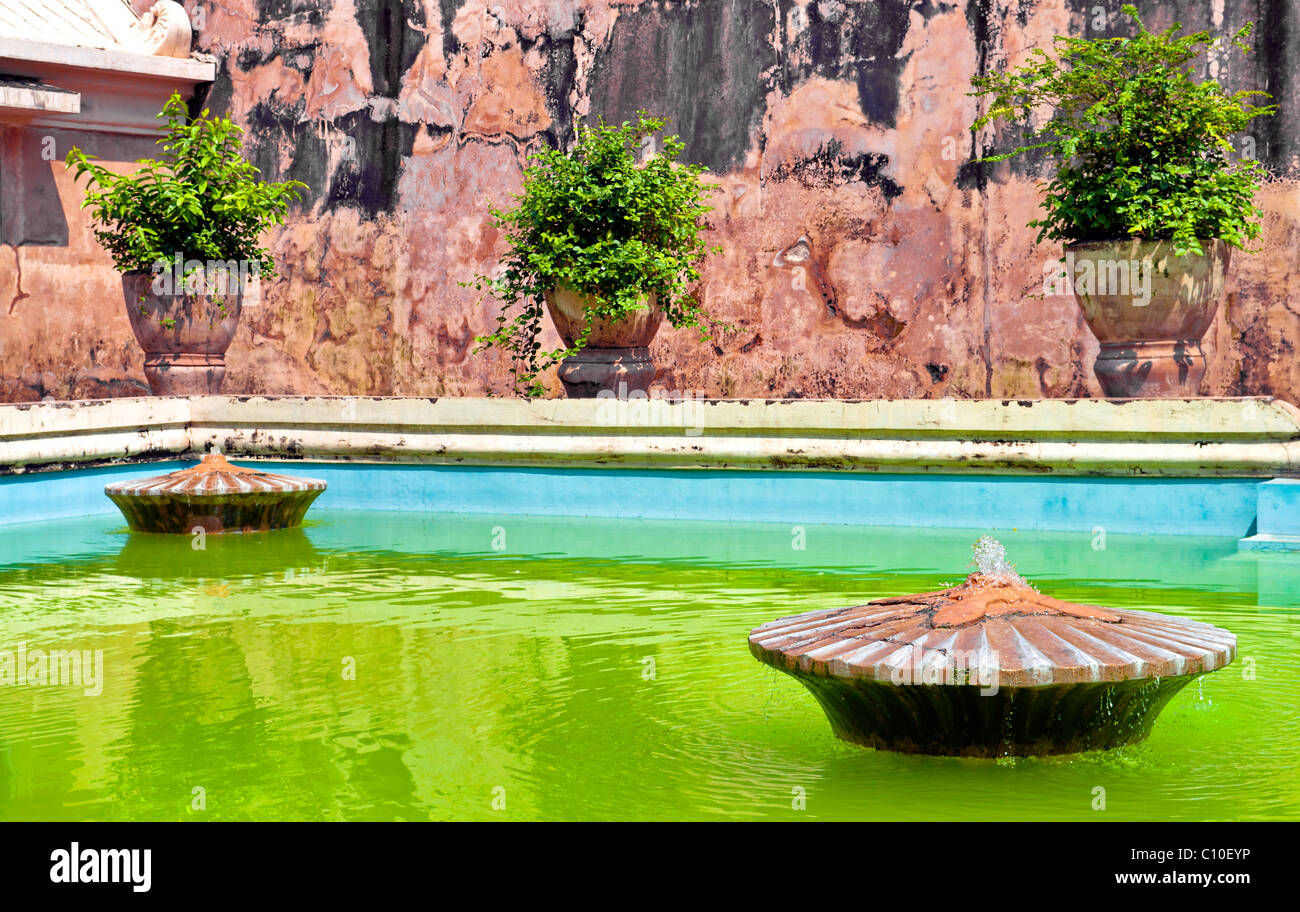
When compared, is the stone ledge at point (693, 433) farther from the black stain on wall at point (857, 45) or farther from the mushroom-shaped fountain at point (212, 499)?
the black stain on wall at point (857, 45)

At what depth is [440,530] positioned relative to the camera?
673 centimetres

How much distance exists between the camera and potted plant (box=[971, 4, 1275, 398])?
6336 mm

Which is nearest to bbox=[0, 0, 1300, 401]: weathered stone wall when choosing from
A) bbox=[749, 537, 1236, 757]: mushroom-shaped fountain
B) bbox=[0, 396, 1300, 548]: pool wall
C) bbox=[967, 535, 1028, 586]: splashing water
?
bbox=[0, 396, 1300, 548]: pool wall

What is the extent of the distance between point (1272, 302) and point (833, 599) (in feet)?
14.9

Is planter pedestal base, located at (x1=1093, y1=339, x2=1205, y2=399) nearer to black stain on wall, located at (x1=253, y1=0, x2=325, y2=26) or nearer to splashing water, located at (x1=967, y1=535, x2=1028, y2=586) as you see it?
splashing water, located at (x1=967, y1=535, x2=1028, y2=586)

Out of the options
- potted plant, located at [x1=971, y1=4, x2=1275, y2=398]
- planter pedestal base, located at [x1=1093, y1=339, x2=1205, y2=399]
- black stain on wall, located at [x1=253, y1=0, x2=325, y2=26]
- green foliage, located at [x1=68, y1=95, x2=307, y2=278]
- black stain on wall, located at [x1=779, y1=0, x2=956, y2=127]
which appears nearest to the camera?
potted plant, located at [x1=971, y1=4, x2=1275, y2=398]

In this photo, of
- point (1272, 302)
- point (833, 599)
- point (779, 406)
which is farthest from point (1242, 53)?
point (833, 599)

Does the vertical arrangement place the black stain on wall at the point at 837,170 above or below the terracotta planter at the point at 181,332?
above

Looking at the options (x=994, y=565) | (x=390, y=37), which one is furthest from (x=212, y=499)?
(x=390, y=37)

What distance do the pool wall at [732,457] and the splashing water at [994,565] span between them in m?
2.94

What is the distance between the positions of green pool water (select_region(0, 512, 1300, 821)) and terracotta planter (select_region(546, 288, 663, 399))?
5.57ft

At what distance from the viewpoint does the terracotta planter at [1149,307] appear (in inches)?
250

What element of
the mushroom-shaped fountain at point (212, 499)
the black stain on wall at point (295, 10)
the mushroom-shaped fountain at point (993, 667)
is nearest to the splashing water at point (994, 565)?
the mushroom-shaped fountain at point (993, 667)

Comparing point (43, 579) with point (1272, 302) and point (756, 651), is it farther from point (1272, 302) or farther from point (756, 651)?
point (1272, 302)
